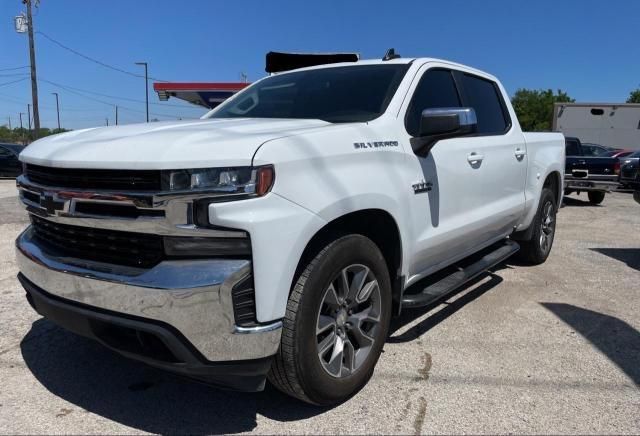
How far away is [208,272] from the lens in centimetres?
215

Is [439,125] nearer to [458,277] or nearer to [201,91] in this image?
[458,277]

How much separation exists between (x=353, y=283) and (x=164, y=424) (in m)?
1.17

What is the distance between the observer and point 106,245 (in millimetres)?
2414

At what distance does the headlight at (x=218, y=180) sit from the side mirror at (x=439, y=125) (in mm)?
1257

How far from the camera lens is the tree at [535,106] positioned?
6847 cm

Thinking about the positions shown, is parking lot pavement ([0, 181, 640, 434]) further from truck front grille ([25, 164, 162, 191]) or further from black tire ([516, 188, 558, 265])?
truck front grille ([25, 164, 162, 191])

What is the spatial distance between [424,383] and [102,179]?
206 centimetres

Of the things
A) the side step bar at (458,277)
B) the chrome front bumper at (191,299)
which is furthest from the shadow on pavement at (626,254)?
the chrome front bumper at (191,299)

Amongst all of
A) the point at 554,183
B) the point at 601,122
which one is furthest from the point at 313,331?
the point at 601,122

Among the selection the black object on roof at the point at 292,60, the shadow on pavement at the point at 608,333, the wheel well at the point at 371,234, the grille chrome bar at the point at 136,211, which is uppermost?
the black object on roof at the point at 292,60

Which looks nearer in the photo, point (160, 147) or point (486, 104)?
point (160, 147)

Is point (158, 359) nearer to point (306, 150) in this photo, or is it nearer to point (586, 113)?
point (306, 150)

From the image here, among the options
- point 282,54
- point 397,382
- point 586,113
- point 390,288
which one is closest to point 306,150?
point 390,288

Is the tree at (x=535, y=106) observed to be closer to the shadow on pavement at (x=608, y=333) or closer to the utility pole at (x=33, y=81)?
the utility pole at (x=33, y=81)
